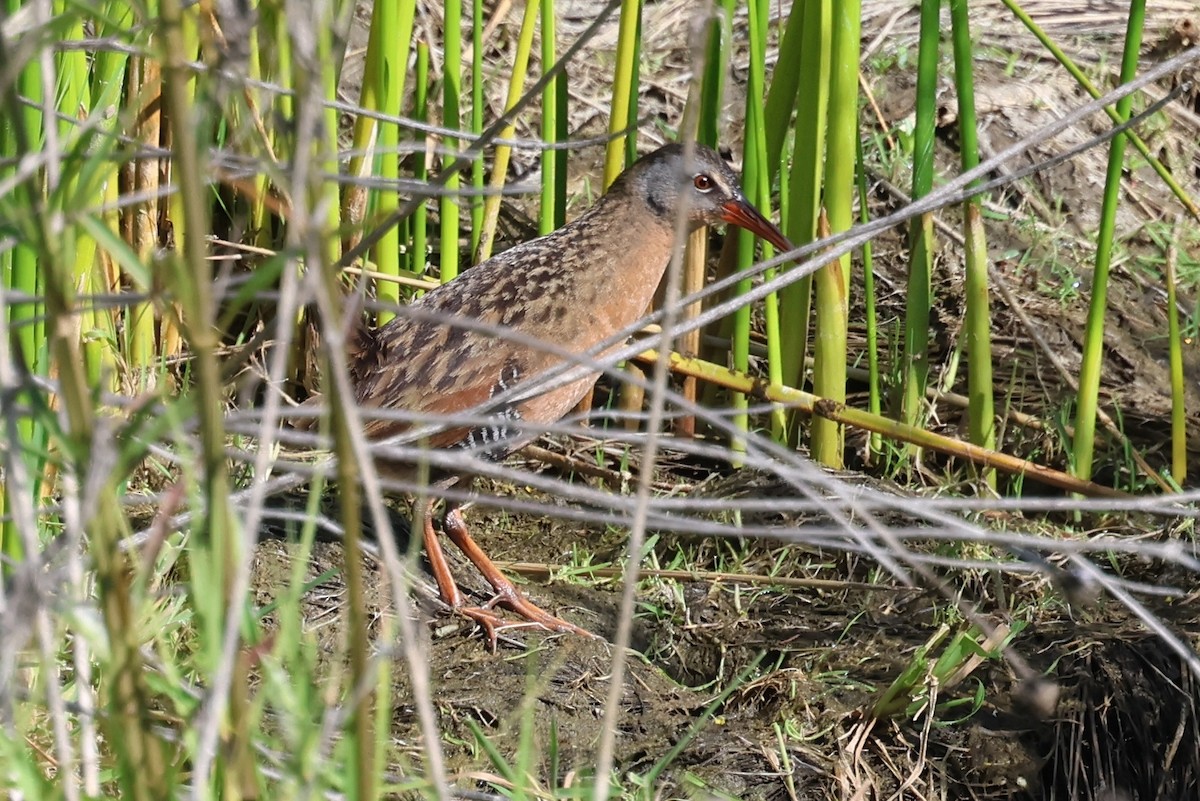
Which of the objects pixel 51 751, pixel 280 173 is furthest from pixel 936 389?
pixel 280 173

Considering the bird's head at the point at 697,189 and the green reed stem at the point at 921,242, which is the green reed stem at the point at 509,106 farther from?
the green reed stem at the point at 921,242

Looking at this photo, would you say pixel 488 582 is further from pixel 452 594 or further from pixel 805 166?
pixel 805 166

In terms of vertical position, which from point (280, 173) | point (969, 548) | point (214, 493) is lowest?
point (969, 548)

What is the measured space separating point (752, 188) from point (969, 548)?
112 centimetres

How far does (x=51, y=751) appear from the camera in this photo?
→ 2.04 m

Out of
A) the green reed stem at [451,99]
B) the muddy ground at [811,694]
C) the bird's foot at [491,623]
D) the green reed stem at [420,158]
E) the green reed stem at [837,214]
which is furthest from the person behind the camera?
the green reed stem at [420,158]

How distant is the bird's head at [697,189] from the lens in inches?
147

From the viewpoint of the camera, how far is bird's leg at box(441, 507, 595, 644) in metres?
3.52

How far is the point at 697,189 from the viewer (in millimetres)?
3777

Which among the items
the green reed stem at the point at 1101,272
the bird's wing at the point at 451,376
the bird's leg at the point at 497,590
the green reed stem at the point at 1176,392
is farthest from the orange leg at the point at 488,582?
the green reed stem at the point at 1176,392

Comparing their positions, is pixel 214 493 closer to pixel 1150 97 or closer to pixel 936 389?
pixel 936 389

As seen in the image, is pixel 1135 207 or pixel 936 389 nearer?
pixel 936 389

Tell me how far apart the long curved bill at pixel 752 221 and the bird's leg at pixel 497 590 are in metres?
1.09

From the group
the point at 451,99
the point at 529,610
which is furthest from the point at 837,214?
the point at 529,610
